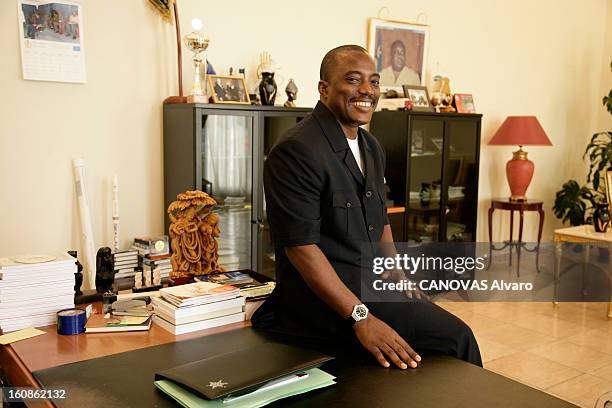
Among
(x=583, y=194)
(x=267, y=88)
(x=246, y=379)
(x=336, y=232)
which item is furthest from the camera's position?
(x=583, y=194)

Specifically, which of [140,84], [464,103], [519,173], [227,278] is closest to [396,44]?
[464,103]

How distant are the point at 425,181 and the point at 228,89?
1.95 metres

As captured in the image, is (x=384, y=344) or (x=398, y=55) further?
(x=398, y=55)

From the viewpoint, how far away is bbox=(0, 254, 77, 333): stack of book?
199 cm

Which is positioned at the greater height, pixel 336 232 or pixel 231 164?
pixel 231 164

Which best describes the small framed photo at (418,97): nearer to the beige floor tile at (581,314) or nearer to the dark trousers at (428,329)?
the beige floor tile at (581,314)

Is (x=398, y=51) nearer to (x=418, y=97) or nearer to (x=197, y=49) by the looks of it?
(x=418, y=97)

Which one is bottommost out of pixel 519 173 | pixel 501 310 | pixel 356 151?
pixel 501 310

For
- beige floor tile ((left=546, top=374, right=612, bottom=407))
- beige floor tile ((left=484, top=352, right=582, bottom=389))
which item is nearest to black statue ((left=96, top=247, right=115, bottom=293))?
beige floor tile ((left=484, top=352, right=582, bottom=389))

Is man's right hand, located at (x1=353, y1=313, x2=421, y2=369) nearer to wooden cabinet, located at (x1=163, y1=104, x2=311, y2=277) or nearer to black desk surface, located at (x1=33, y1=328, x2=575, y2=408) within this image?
black desk surface, located at (x1=33, y1=328, x2=575, y2=408)

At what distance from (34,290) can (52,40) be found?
199cm

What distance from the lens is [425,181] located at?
5008mm

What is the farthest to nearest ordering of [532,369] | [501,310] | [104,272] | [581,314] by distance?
[501,310] → [581,314] → [532,369] → [104,272]

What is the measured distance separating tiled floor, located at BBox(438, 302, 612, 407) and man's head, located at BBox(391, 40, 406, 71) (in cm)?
212
